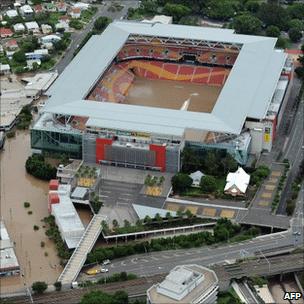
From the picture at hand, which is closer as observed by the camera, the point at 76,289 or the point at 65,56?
the point at 76,289


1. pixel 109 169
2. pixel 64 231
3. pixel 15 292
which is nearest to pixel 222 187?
pixel 109 169

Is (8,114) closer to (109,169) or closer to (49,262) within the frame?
(109,169)

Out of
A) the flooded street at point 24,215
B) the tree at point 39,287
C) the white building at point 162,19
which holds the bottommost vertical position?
the white building at point 162,19

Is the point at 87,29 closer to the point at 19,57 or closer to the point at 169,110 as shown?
the point at 19,57

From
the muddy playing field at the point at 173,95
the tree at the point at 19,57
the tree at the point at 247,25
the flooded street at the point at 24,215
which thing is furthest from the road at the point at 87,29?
the flooded street at the point at 24,215

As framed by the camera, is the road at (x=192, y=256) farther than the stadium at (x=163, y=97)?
No
